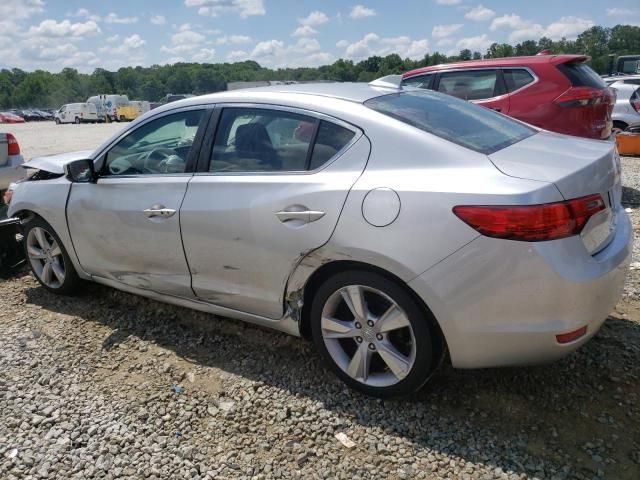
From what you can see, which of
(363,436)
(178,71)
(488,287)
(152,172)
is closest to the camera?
(488,287)

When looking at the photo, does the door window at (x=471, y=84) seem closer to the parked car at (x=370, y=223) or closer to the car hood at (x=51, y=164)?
the parked car at (x=370, y=223)

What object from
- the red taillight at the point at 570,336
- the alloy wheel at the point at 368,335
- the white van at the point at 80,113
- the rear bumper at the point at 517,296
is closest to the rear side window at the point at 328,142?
the alloy wheel at the point at 368,335

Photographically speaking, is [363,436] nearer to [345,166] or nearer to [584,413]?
[584,413]

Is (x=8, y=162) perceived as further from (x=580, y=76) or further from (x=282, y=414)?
(x=580, y=76)

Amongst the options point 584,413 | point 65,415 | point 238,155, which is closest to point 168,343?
point 65,415

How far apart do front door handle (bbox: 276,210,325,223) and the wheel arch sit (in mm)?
242

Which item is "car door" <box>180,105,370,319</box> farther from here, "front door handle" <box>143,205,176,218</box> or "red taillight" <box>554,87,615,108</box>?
"red taillight" <box>554,87,615,108</box>

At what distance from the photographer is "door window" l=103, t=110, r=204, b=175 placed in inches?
135

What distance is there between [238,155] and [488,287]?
164 centimetres

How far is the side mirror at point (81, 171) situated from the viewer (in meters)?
3.77

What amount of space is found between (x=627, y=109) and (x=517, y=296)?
1113 cm

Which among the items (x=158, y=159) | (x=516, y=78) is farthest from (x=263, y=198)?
(x=516, y=78)

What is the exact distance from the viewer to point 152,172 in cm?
355

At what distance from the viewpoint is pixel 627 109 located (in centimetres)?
1144
